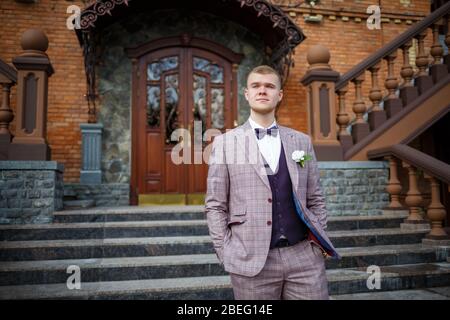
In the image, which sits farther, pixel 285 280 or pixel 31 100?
pixel 31 100

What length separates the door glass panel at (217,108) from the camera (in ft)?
25.5

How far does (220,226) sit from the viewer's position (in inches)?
81.5

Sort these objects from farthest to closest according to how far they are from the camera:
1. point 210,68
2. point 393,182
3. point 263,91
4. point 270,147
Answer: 1. point 210,68
2. point 393,182
3. point 270,147
4. point 263,91

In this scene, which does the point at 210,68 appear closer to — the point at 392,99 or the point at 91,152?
the point at 91,152

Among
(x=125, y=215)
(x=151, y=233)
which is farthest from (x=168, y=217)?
(x=125, y=215)

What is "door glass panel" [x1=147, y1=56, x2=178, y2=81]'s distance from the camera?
24.9 ft

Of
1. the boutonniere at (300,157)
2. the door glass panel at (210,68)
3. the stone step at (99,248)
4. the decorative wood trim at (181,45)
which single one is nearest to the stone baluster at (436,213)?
the stone step at (99,248)

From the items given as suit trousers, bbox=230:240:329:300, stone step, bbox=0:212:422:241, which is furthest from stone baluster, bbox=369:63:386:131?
suit trousers, bbox=230:240:329:300

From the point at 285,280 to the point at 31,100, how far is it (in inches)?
180

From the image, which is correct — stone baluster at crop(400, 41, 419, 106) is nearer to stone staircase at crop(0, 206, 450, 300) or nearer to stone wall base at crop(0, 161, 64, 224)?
stone staircase at crop(0, 206, 450, 300)

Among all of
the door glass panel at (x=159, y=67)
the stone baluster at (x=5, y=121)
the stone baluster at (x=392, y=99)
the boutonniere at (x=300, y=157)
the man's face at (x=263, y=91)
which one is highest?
the door glass panel at (x=159, y=67)

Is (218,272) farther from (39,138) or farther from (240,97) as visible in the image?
(240,97)

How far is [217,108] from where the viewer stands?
780 cm

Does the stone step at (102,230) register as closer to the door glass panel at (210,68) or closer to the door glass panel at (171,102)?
the door glass panel at (171,102)
